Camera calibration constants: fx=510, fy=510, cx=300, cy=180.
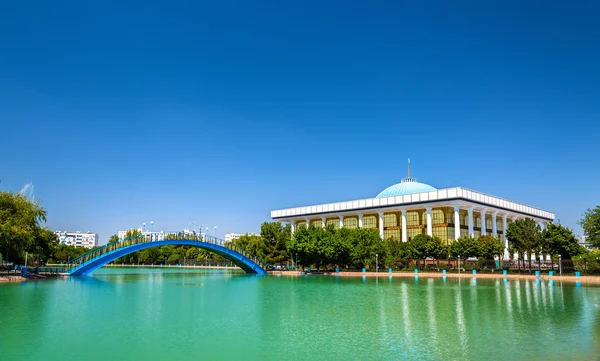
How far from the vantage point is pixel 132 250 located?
54.1 metres

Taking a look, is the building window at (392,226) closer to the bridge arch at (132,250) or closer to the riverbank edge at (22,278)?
the bridge arch at (132,250)

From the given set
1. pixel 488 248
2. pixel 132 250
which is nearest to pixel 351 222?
pixel 488 248

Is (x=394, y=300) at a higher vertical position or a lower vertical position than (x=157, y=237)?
lower

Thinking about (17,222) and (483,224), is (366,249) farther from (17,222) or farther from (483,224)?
(17,222)

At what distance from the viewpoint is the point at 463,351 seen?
13.9 metres

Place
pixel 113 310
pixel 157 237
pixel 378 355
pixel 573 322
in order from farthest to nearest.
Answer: pixel 157 237 → pixel 113 310 → pixel 573 322 → pixel 378 355

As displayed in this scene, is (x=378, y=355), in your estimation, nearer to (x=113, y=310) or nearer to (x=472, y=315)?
(x=472, y=315)

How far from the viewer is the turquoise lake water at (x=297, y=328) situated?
13789 millimetres

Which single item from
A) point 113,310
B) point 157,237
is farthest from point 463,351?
point 157,237

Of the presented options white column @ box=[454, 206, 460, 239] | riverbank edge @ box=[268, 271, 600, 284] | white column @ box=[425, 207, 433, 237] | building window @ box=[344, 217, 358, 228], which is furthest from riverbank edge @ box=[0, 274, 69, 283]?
building window @ box=[344, 217, 358, 228]

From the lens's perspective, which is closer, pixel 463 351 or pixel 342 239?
pixel 463 351

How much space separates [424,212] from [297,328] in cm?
6721

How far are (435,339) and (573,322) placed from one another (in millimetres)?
7095

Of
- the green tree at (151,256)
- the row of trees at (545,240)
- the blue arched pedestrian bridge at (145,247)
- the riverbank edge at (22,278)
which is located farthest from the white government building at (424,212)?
the riverbank edge at (22,278)
